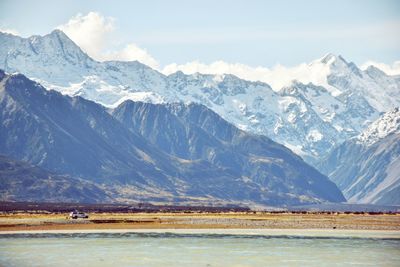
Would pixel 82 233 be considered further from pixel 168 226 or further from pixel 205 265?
pixel 205 265

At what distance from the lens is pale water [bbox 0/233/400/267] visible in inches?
4626

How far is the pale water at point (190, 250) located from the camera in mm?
117500

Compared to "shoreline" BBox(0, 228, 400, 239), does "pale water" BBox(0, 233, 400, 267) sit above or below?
below

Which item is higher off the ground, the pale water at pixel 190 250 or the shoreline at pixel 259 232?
the shoreline at pixel 259 232

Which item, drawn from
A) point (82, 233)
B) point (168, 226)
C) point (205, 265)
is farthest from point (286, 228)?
point (205, 265)

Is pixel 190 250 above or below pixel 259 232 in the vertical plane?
below

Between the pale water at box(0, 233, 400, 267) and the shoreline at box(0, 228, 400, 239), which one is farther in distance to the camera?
the shoreline at box(0, 228, 400, 239)

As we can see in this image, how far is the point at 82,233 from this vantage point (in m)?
167

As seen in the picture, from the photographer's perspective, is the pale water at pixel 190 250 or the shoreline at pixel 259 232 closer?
the pale water at pixel 190 250

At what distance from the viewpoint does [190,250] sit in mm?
132750

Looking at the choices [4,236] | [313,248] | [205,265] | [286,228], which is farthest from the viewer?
[286,228]

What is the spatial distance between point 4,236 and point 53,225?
108 feet

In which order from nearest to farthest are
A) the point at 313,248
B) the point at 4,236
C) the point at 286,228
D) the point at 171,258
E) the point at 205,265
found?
the point at 205,265
the point at 171,258
the point at 313,248
the point at 4,236
the point at 286,228

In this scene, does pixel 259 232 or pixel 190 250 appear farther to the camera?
pixel 259 232
